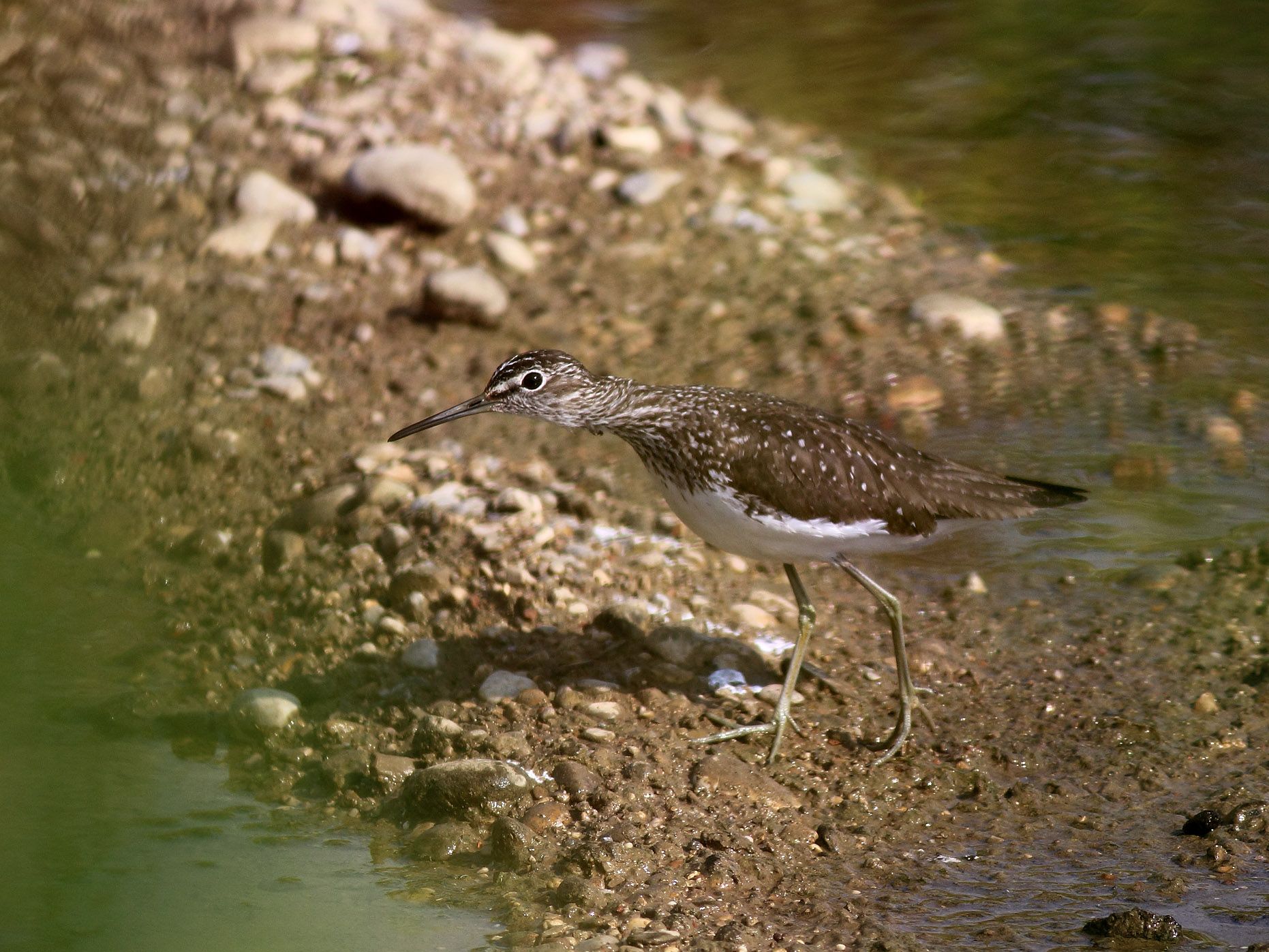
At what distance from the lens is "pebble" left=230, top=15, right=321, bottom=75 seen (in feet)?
30.4

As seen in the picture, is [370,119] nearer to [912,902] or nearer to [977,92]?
[977,92]

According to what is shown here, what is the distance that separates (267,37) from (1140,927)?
786 cm

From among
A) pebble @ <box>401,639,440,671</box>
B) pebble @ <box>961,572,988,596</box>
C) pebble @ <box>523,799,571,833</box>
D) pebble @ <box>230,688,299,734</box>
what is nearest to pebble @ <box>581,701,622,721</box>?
pebble @ <box>523,799,571,833</box>

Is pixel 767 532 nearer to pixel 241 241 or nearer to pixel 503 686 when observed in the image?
pixel 503 686

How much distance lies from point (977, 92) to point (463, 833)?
802 cm

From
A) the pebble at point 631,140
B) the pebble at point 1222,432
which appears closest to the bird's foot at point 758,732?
the pebble at point 1222,432

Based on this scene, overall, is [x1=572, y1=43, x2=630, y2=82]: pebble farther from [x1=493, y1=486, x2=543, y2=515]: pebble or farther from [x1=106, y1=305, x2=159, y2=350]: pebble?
[x1=493, y1=486, x2=543, y2=515]: pebble

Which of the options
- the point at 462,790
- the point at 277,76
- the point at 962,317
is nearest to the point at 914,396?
the point at 962,317

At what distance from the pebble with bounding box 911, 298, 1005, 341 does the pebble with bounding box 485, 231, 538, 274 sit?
7.49ft

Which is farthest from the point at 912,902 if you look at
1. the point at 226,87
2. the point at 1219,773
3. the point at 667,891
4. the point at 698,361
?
the point at 226,87

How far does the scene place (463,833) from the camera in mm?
4719

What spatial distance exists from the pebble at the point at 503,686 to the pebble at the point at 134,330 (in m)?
3.15

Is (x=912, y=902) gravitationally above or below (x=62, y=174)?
below

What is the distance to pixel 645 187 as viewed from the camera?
8.77 metres
